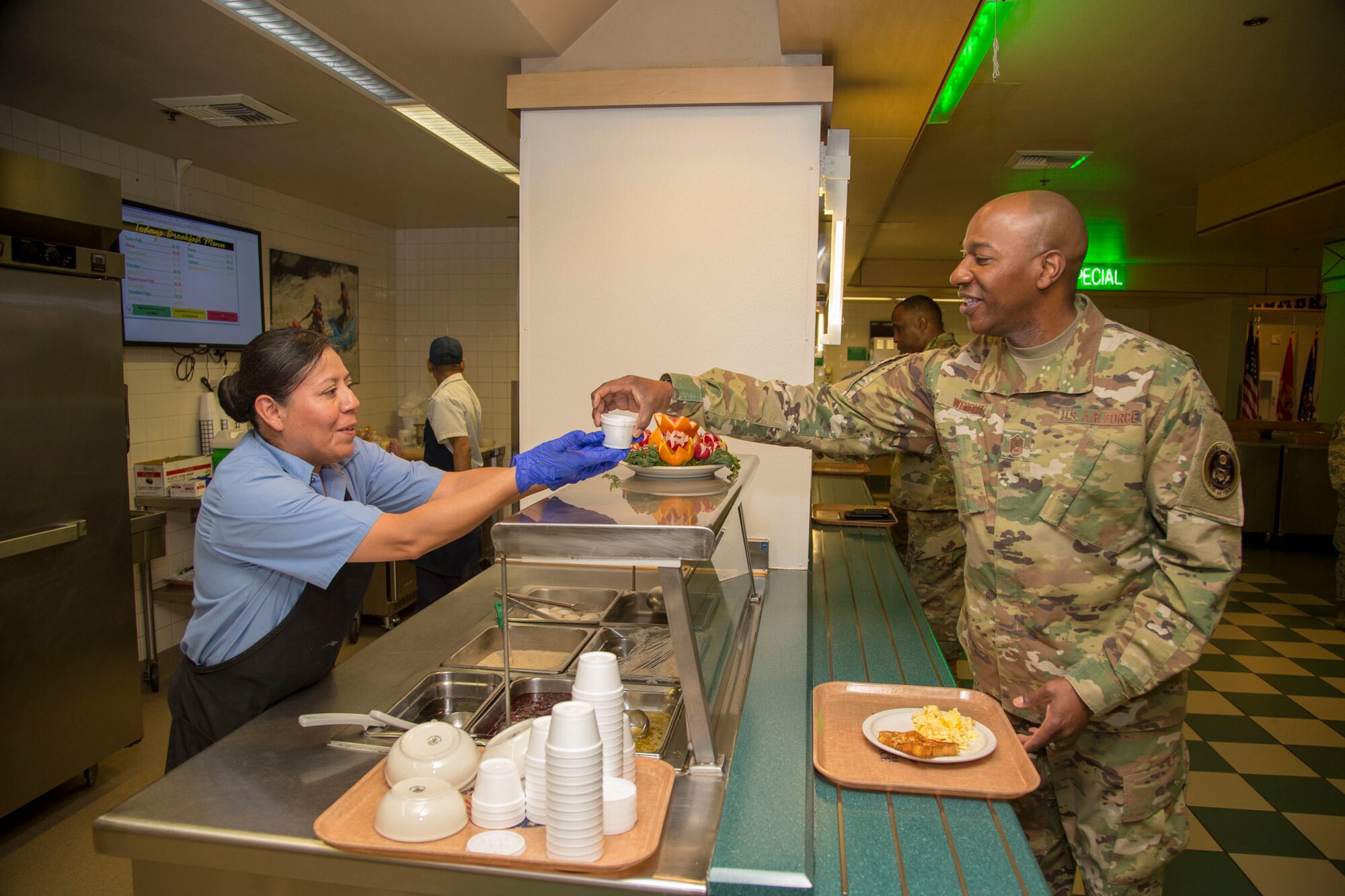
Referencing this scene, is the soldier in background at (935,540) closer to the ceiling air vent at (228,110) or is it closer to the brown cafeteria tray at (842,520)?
the brown cafeteria tray at (842,520)

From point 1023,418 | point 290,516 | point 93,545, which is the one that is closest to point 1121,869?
point 1023,418

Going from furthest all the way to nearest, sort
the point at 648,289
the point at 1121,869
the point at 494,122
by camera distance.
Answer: the point at 494,122 → the point at 648,289 → the point at 1121,869

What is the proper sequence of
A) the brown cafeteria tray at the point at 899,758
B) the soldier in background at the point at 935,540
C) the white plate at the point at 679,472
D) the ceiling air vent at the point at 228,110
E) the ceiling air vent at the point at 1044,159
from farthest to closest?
1. the ceiling air vent at the point at 1044,159
2. the soldier in background at the point at 935,540
3. the ceiling air vent at the point at 228,110
4. the white plate at the point at 679,472
5. the brown cafeteria tray at the point at 899,758

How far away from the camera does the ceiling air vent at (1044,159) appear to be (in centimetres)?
579

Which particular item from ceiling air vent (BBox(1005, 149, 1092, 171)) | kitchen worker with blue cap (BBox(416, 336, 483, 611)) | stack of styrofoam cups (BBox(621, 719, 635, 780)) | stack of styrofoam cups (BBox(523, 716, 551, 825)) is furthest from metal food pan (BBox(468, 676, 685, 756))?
ceiling air vent (BBox(1005, 149, 1092, 171))

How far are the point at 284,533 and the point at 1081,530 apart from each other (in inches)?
65.6

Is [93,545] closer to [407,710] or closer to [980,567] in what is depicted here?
[407,710]

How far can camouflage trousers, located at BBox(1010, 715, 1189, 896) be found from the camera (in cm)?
185

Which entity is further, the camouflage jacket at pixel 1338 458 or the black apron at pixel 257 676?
the camouflage jacket at pixel 1338 458

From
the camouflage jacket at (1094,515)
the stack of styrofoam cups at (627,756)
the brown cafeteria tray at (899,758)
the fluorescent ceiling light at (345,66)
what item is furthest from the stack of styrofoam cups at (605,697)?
the fluorescent ceiling light at (345,66)

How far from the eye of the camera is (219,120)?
169 inches

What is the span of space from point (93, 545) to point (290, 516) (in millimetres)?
2403

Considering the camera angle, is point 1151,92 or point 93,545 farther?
point 1151,92

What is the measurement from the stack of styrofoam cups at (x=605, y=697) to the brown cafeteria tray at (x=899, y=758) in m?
0.43
